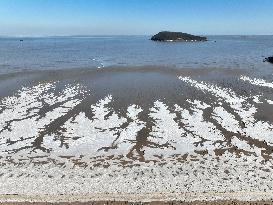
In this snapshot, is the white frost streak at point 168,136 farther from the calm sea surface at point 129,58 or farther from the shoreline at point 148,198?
the calm sea surface at point 129,58

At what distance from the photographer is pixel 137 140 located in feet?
71.2

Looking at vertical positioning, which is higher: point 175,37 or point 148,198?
point 175,37

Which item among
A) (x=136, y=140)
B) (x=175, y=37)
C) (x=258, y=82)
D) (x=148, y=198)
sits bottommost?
(x=148, y=198)

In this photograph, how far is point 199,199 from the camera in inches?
576

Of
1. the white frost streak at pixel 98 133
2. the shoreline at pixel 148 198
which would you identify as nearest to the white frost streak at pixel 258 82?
the white frost streak at pixel 98 133

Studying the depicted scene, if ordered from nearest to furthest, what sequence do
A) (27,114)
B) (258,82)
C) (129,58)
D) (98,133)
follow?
1. (98,133)
2. (27,114)
3. (258,82)
4. (129,58)

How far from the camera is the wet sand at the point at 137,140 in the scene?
1575 centimetres

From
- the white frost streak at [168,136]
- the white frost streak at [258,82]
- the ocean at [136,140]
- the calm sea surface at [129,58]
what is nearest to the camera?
the ocean at [136,140]

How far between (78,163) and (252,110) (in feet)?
50.0

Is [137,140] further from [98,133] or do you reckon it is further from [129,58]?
[129,58]

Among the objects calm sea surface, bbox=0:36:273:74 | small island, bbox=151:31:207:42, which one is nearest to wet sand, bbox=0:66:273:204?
calm sea surface, bbox=0:36:273:74

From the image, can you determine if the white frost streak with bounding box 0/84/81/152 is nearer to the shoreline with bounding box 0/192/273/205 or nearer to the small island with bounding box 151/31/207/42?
the shoreline with bounding box 0/192/273/205

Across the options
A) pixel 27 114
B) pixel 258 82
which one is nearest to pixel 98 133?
pixel 27 114

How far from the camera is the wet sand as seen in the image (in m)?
15.8
